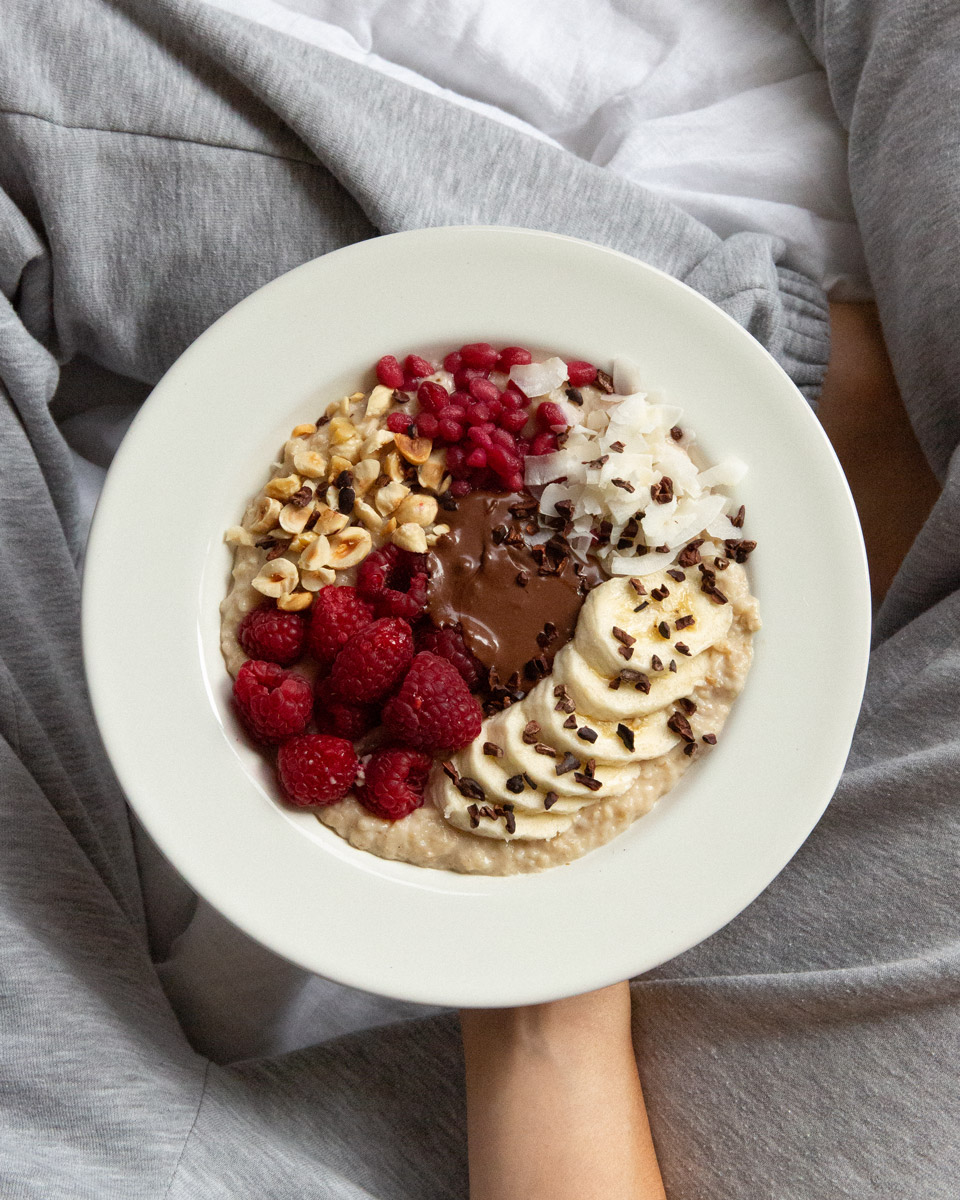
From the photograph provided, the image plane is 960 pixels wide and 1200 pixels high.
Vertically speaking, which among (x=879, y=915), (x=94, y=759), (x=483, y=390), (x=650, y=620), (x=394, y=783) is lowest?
(x=94, y=759)

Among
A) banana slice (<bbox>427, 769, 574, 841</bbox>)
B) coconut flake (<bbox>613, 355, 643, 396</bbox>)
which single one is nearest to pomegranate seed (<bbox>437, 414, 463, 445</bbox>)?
coconut flake (<bbox>613, 355, 643, 396</bbox>)

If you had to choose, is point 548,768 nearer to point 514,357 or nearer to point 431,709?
point 431,709

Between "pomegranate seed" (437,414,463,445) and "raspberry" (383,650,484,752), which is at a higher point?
"pomegranate seed" (437,414,463,445)

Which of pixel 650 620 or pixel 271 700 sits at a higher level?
pixel 650 620

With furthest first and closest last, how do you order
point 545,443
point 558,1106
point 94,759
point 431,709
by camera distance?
point 94,759 < point 558,1106 < point 545,443 < point 431,709

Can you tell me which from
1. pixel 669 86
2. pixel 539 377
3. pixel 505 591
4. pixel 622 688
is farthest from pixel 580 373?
pixel 669 86

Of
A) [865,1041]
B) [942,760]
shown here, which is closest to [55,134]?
[942,760]

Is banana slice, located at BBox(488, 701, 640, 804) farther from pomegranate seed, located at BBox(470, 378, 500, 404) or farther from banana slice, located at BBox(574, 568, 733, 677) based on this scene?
pomegranate seed, located at BBox(470, 378, 500, 404)
